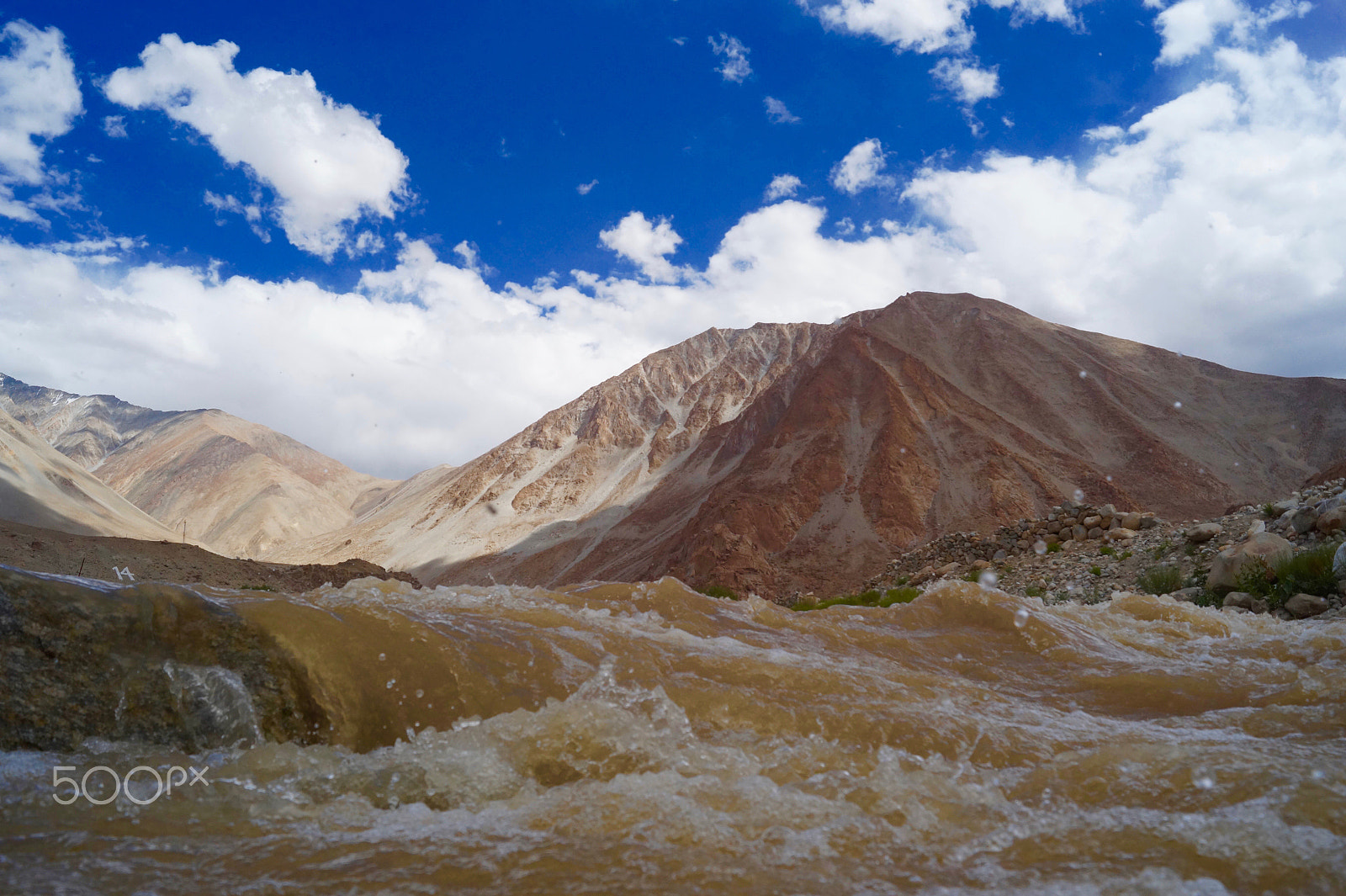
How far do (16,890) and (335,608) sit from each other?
2.68 m

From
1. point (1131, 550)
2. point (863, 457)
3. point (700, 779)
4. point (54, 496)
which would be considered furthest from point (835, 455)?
point (54, 496)

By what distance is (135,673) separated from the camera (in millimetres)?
3674

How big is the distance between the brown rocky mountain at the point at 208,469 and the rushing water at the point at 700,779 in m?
96.2

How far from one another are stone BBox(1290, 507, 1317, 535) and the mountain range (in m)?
26.3

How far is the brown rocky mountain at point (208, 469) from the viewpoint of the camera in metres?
94.5

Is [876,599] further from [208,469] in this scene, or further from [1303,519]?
[208,469]

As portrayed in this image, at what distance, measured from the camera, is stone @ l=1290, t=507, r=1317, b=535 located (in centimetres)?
1047

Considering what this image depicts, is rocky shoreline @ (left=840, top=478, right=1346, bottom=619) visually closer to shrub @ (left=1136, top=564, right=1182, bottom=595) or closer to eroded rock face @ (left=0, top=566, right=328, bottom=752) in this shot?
shrub @ (left=1136, top=564, right=1182, bottom=595)

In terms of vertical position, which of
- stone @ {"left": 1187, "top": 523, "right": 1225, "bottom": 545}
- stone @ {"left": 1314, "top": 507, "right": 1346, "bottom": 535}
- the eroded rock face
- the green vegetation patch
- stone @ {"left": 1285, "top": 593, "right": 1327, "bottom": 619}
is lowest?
the green vegetation patch

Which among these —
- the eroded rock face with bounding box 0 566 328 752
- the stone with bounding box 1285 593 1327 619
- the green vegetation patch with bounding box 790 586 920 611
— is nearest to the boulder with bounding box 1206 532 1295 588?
the stone with bounding box 1285 593 1327 619

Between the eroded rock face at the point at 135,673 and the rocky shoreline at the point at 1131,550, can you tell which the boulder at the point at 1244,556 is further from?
the eroded rock face at the point at 135,673

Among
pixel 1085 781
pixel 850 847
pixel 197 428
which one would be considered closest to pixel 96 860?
pixel 850 847

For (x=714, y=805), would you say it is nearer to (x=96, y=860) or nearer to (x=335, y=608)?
(x=96, y=860)

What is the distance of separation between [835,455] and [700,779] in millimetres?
45008
